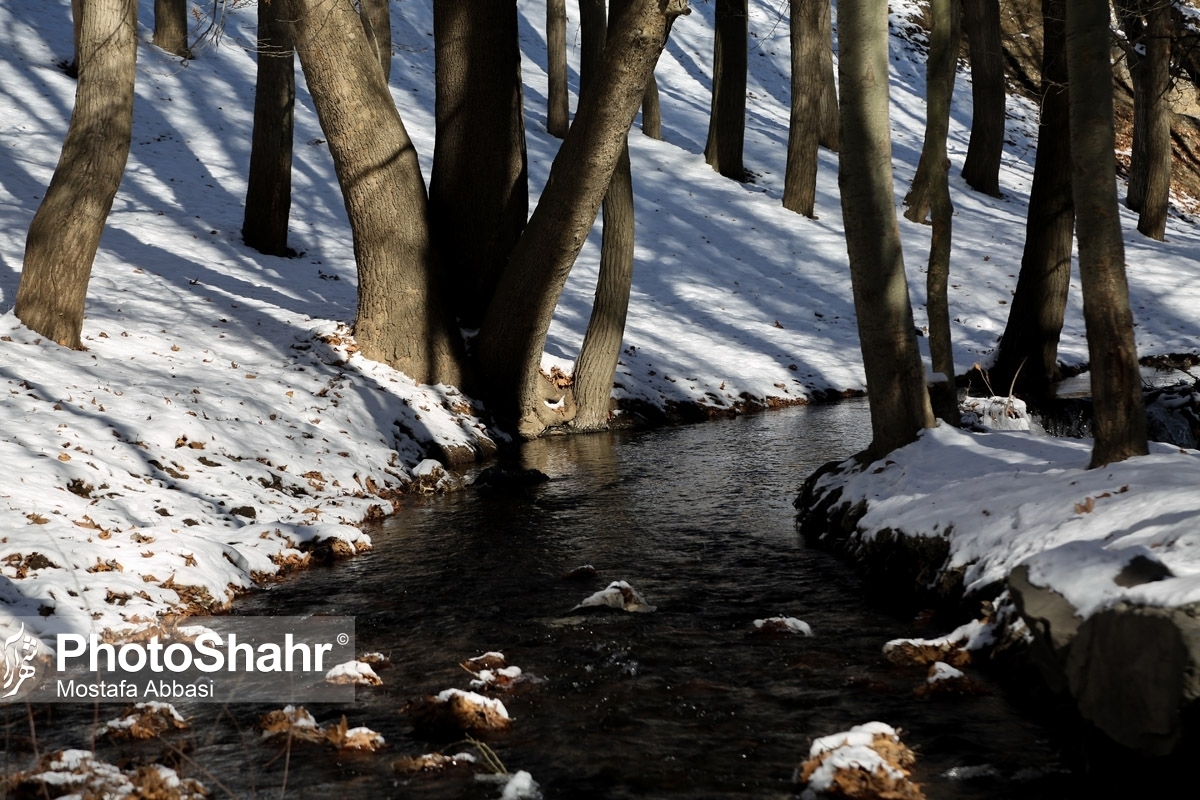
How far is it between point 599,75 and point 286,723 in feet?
22.3

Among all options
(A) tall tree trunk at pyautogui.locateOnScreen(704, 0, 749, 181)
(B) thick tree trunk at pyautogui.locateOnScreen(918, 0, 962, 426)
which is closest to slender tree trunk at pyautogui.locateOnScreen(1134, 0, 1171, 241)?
(A) tall tree trunk at pyautogui.locateOnScreen(704, 0, 749, 181)

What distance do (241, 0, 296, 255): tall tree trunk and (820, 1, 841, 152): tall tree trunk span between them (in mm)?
10743

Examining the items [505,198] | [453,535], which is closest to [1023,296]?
[505,198]

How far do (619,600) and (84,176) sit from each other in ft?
21.5

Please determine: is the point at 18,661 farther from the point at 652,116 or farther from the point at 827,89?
the point at 827,89

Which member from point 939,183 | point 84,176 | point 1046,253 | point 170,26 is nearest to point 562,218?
point 939,183

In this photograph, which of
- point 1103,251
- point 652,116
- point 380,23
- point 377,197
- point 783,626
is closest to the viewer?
point 783,626

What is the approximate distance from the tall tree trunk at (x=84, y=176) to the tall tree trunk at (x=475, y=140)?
10.8ft

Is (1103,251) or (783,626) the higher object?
(1103,251)

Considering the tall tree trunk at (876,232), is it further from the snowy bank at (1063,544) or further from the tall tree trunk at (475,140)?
the tall tree trunk at (475,140)

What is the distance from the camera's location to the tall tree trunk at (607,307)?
1200cm

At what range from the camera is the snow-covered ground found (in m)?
5.86

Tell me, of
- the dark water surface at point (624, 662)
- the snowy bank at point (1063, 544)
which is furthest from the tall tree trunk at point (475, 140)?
the snowy bank at point (1063, 544)

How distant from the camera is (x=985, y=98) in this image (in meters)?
22.0
